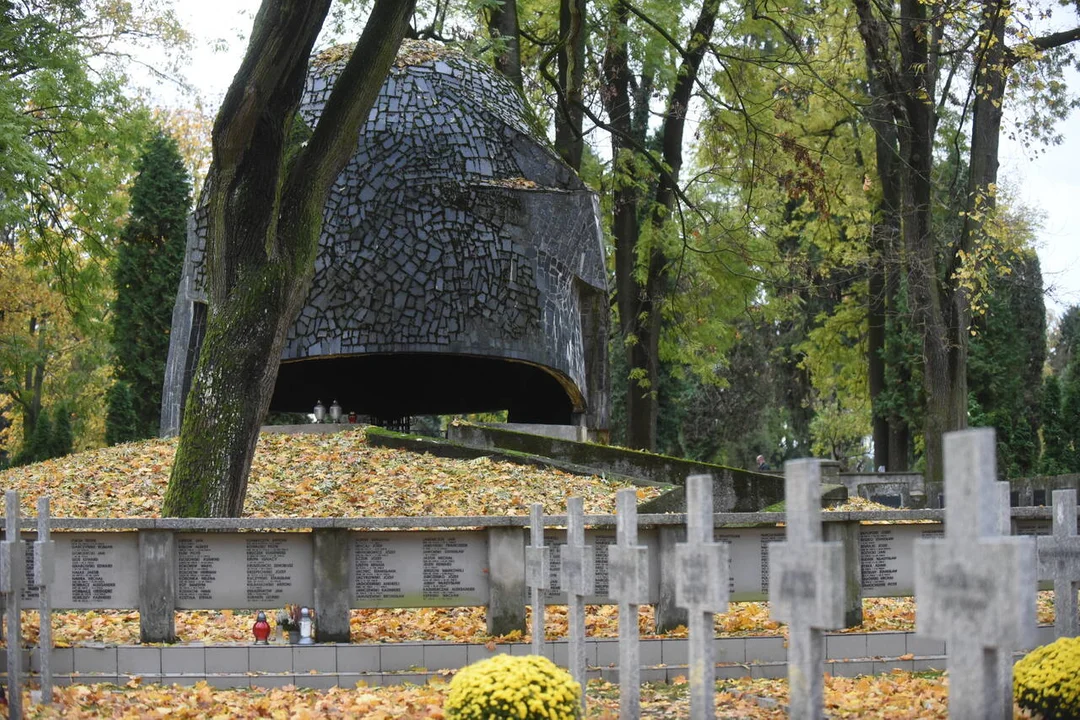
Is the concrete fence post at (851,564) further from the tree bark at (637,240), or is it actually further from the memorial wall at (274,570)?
the tree bark at (637,240)

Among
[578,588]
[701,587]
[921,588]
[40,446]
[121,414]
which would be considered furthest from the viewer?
[40,446]

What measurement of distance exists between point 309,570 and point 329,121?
4814 mm

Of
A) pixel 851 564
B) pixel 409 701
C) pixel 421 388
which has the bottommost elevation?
pixel 409 701

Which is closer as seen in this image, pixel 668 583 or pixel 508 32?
pixel 668 583

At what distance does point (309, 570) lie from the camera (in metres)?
11.0

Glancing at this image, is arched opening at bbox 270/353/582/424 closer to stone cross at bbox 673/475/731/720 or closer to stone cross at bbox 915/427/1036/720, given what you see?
stone cross at bbox 673/475/731/720

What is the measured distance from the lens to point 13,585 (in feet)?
28.7

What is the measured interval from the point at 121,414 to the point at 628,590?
23.1 metres

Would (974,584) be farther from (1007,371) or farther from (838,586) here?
(1007,371)

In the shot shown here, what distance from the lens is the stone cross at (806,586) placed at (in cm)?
513

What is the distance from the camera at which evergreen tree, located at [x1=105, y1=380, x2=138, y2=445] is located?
28.3m

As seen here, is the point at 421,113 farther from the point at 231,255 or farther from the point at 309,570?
the point at 309,570

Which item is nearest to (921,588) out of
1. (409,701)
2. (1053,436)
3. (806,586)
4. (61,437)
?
(806,586)

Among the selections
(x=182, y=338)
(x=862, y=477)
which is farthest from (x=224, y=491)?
(x=862, y=477)
